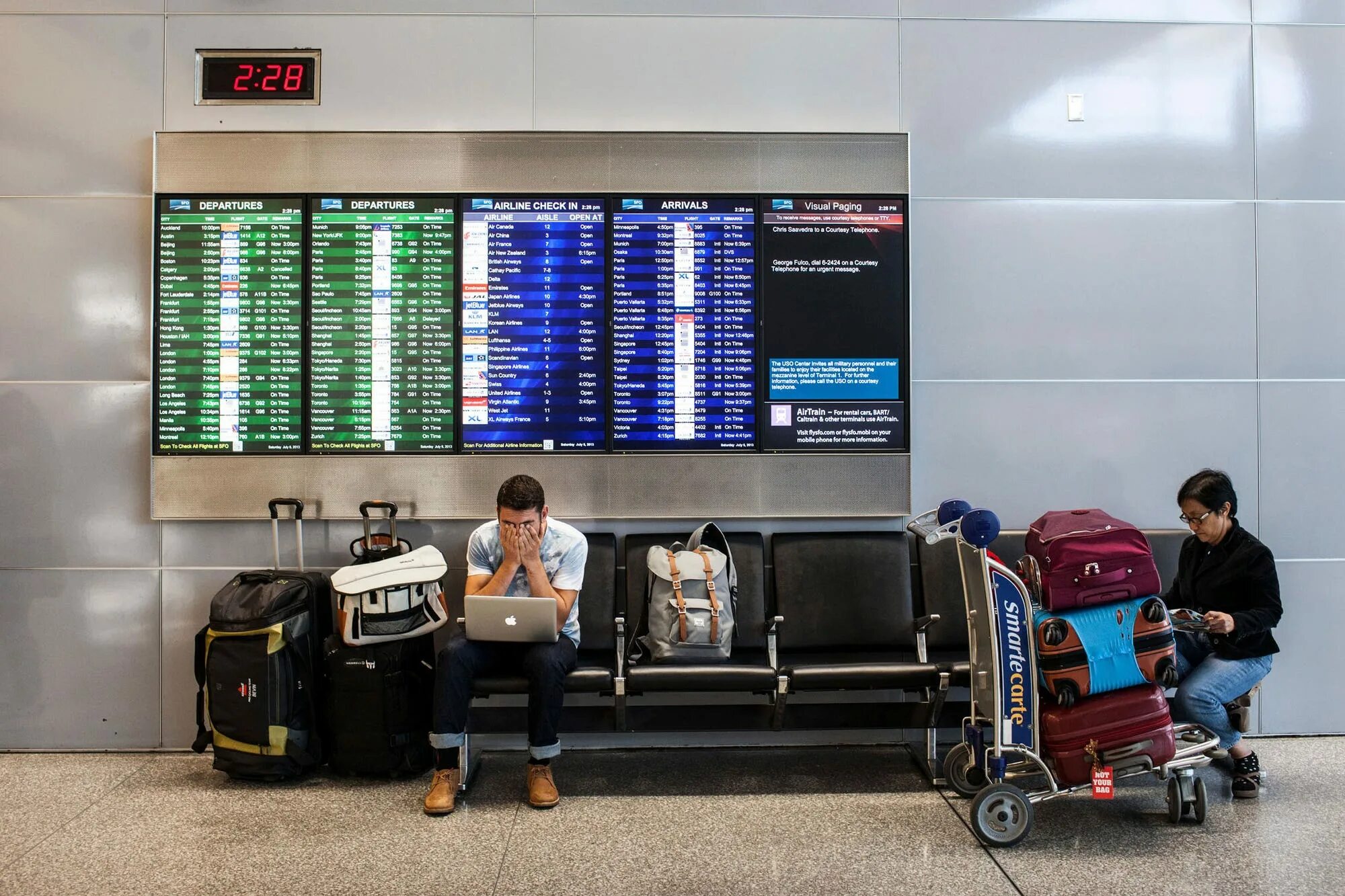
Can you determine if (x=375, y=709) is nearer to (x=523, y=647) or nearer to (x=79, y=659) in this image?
(x=523, y=647)

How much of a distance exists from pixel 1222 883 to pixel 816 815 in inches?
46.7

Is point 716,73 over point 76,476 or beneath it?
over

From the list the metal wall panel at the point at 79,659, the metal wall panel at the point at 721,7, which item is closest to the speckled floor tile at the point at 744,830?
the metal wall panel at the point at 79,659

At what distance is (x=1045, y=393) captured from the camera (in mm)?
3805

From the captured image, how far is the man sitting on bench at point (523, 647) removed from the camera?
9.97ft

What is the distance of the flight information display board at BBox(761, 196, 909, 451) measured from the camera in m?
3.71

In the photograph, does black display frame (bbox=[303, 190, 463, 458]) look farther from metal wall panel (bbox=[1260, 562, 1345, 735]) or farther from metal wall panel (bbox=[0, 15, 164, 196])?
metal wall panel (bbox=[1260, 562, 1345, 735])

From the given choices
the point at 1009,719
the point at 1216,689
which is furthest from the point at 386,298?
the point at 1216,689

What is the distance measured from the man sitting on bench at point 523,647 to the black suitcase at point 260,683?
54 centimetres

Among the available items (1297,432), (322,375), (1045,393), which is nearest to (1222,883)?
(1045,393)

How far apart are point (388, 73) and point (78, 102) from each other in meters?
1.32

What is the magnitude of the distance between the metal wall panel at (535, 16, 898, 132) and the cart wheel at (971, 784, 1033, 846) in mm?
2681

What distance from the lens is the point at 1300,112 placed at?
3832 mm

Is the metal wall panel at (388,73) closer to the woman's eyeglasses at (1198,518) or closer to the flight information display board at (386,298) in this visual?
the flight information display board at (386,298)
